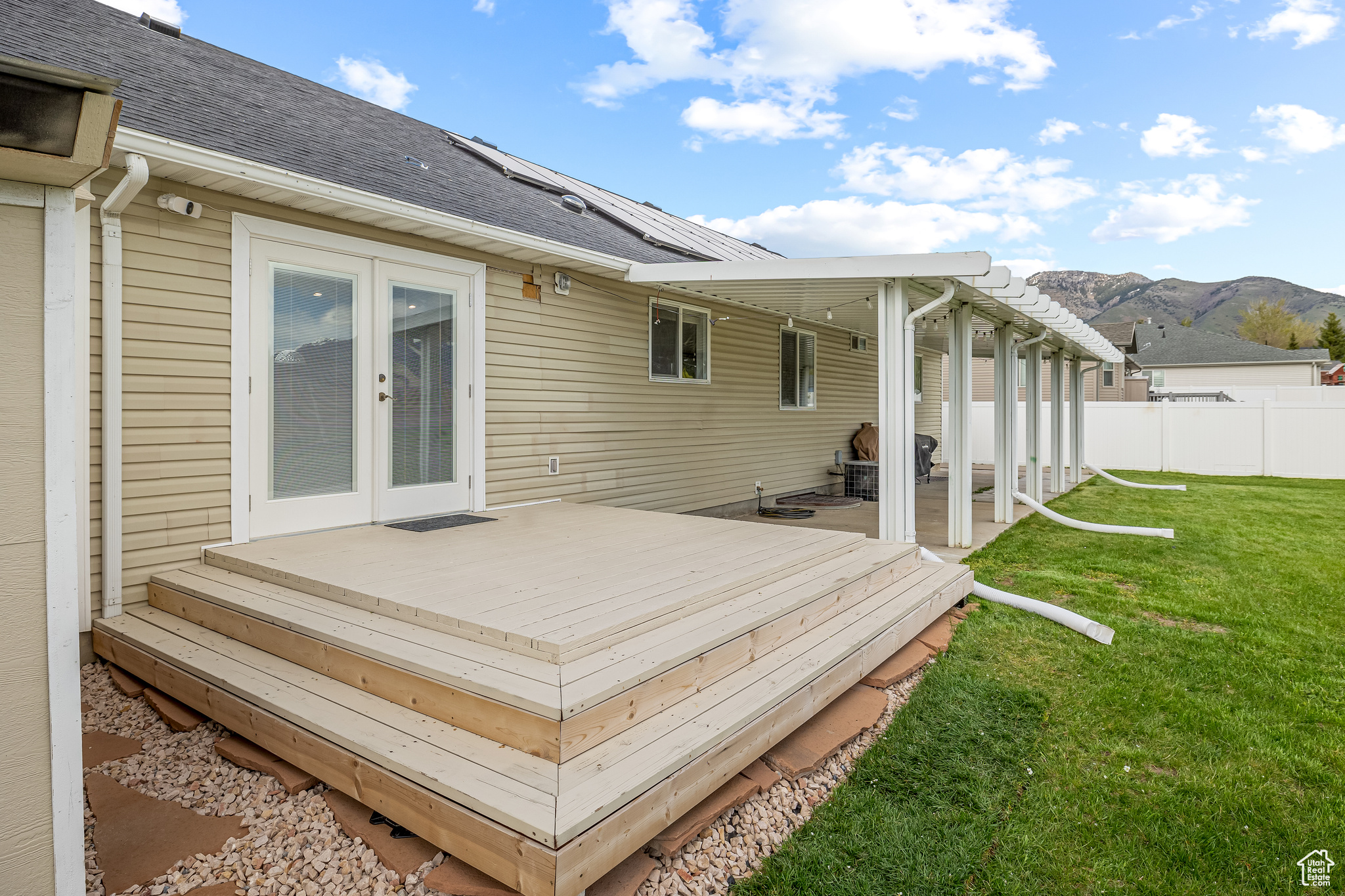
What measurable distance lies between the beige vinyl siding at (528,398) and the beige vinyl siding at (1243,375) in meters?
24.8

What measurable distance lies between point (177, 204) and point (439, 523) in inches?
96.6

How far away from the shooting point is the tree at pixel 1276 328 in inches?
1780

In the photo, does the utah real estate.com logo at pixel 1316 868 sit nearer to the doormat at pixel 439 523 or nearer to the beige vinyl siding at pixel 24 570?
the beige vinyl siding at pixel 24 570

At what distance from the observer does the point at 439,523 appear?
502cm

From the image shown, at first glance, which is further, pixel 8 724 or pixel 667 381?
pixel 667 381

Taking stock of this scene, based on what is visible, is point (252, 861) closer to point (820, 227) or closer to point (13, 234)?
point (13, 234)

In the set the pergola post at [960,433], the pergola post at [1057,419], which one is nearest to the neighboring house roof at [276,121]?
the pergola post at [960,433]

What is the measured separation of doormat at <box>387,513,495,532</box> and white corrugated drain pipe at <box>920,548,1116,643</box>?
3.27 m

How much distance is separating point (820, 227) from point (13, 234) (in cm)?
4997

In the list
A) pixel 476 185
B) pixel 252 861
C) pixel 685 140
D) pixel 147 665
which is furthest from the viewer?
pixel 685 140

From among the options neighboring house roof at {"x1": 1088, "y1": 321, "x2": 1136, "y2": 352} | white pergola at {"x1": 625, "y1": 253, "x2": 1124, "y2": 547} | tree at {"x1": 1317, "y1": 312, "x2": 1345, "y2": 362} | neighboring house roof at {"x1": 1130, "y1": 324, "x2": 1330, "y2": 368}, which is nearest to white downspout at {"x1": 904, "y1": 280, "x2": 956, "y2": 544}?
white pergola at {"x1": 625, "y1": 253, "x2": 1124, "y2": 547}

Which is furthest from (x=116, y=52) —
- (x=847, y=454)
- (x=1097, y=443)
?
(x=1097, y=443)

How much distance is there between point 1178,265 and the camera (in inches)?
4299

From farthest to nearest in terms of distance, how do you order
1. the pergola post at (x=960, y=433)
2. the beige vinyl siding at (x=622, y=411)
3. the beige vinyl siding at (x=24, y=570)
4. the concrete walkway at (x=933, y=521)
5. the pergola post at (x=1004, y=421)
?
the pergola post at (x=1004, y=421) < the concrete walkway at (x=933, y=521) < the pergola post at (x=960, y=433) < the beige vinyl siding at (x=622, y=411) < the beige vinyl siding at (x=24, y=570)
